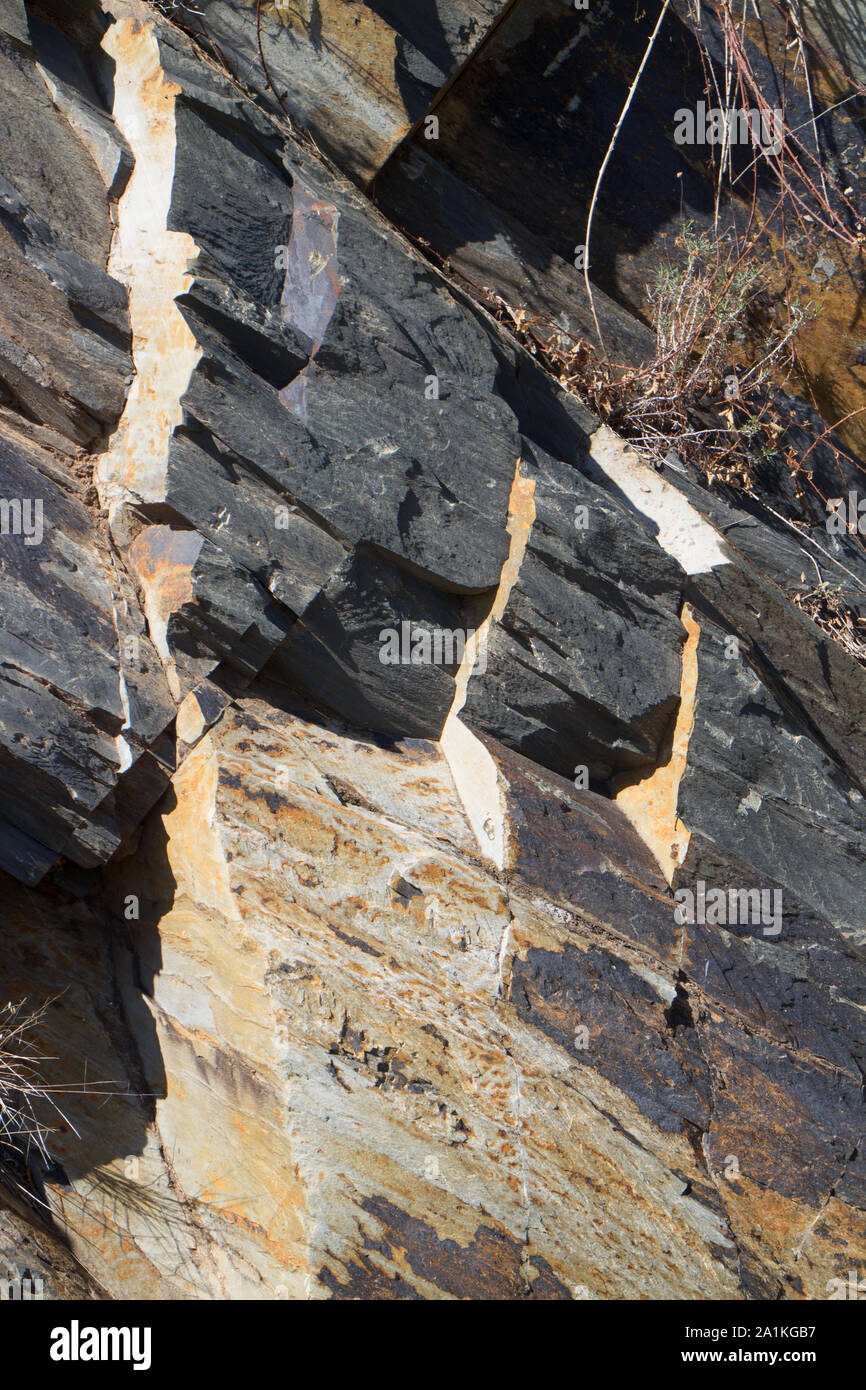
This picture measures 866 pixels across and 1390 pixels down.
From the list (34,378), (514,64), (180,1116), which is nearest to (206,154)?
(34,378)

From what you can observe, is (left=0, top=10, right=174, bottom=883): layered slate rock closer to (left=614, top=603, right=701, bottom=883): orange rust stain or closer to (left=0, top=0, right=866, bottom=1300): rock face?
(left=0, top=0, right=866, bottom=1300): rock face

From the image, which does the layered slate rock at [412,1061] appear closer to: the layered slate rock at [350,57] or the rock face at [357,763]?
the rock face at [357,763]

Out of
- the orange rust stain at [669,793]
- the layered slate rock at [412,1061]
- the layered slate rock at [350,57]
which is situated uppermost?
the layered slate rock at [350,57]

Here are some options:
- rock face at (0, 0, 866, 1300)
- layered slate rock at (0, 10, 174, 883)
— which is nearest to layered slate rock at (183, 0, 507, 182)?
rock face at (0, 0, 866, 1300)

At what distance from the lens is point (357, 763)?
14.3ft

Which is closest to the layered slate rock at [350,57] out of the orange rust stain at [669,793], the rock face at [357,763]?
the rock face at [357,763]

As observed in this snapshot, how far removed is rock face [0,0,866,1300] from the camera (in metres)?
3.64

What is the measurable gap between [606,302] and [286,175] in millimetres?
2038

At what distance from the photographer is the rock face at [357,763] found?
364 cm

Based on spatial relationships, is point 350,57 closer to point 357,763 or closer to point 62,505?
point 62,505

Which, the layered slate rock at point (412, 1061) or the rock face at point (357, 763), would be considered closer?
the layered slate rock at point (412, 1061)

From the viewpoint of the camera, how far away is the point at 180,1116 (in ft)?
12.5

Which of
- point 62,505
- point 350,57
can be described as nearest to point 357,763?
point 62,505

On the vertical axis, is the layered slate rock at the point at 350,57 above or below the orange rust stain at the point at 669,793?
above
